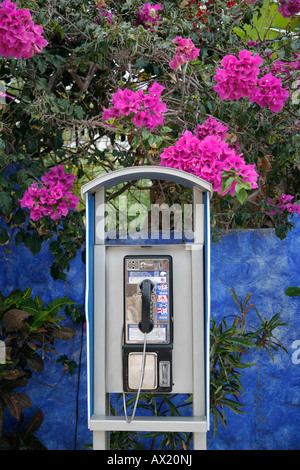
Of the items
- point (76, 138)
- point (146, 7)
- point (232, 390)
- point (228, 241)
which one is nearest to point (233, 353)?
point (232, 390)

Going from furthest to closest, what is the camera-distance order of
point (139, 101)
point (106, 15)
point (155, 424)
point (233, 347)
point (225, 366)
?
point (225, 366)
point (233, 347)
point (106, 15)
point (139, 101)
point (155, 424)

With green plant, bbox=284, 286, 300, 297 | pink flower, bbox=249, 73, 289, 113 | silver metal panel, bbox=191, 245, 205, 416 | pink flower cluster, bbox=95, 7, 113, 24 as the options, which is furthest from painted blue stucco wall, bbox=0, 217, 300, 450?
pink flower cluster, bbox=95, 7, 113, 24

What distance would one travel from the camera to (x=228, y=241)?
404 centimetres

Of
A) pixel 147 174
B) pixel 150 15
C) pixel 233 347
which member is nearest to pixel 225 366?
pixel 233 347

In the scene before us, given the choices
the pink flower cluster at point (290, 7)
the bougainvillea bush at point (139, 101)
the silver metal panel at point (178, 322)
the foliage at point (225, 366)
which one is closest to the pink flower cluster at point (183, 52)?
the bougainvillea bush at point (139, 101)

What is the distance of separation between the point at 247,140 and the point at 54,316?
1.78 m

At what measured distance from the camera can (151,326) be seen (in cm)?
238

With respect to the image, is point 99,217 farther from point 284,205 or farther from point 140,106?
point 284,205

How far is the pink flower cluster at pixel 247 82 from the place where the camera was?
9.00ft

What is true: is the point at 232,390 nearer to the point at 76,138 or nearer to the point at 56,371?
the point at 56,371

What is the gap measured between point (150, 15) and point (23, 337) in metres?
2.21

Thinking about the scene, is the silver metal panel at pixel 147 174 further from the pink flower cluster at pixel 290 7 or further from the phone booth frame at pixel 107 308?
the pink flower cluster at pixel 290 7

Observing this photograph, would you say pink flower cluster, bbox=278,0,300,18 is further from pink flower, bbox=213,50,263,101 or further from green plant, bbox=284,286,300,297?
green plant, bbox=284,286,300,297

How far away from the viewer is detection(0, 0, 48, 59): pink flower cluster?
2.59 meters
